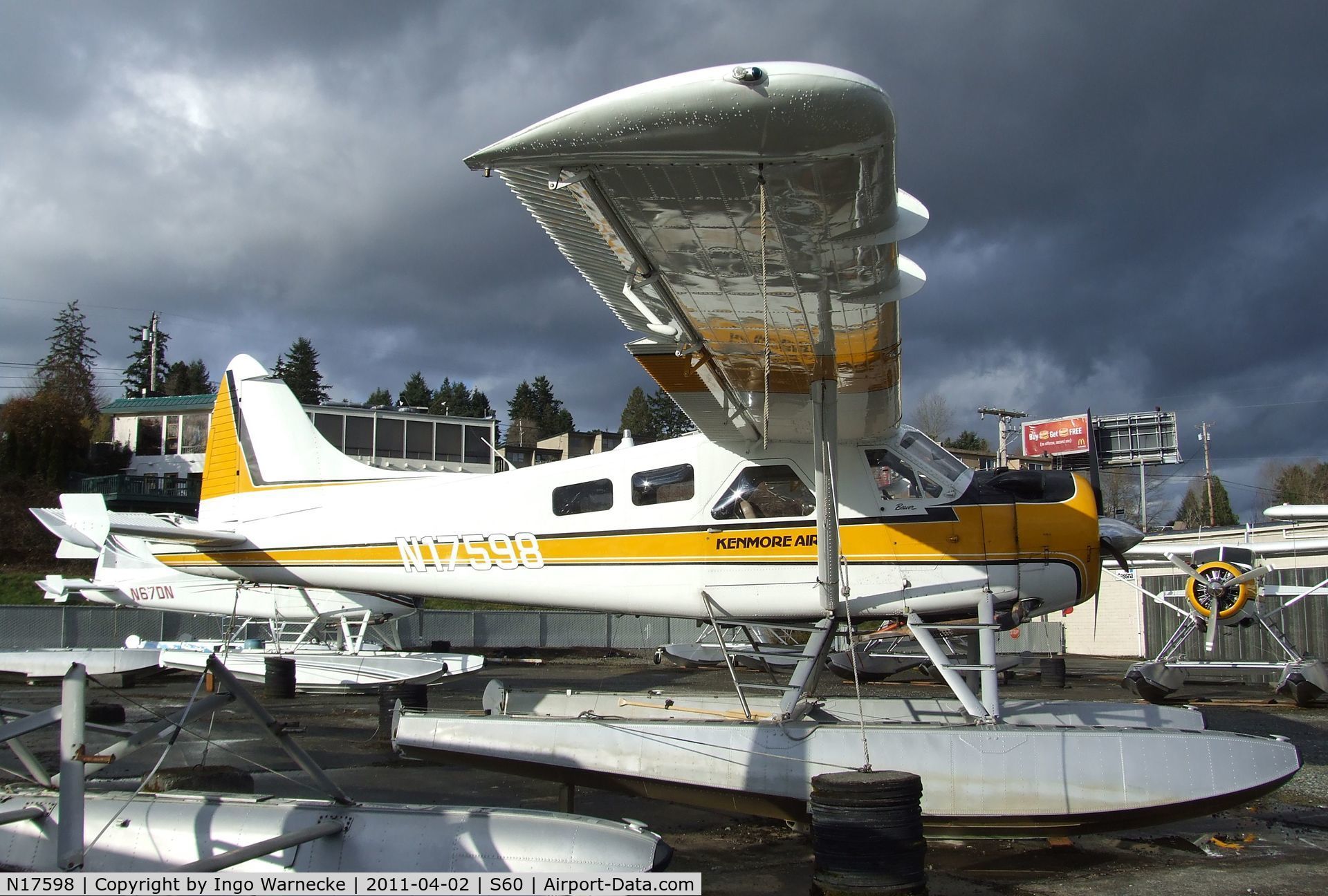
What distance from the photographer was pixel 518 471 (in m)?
8.33

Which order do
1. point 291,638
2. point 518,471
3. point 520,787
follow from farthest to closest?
point 291,638 → point 518,471 → point 520,787

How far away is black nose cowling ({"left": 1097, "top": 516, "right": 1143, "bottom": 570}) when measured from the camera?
7.35 meters

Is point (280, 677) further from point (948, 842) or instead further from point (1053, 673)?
point (1053, 673)

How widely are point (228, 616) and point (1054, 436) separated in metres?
54.8

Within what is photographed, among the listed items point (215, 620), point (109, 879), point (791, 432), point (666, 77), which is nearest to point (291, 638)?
point (215, 620)

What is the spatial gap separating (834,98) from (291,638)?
22.5 meters

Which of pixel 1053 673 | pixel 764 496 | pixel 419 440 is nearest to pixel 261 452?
pixel 764 496

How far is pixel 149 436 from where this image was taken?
169ft

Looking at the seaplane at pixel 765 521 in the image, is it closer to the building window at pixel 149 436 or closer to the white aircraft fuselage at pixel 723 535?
the white aircraft fuselage at pixel 723 535

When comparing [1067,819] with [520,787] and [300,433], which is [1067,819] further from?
[300,433]

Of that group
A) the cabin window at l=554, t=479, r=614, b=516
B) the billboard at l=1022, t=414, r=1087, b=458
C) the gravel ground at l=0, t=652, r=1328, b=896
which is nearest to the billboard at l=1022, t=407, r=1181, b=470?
the billboard at l=1022, t=414, r=1087, b=458

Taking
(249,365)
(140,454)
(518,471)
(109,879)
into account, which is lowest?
(109,879)

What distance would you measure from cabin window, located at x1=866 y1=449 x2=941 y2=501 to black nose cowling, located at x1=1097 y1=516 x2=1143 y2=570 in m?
1.39

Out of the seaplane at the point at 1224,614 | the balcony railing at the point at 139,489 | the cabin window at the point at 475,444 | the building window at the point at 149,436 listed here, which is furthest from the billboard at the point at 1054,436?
the building window at the point at 149,436
